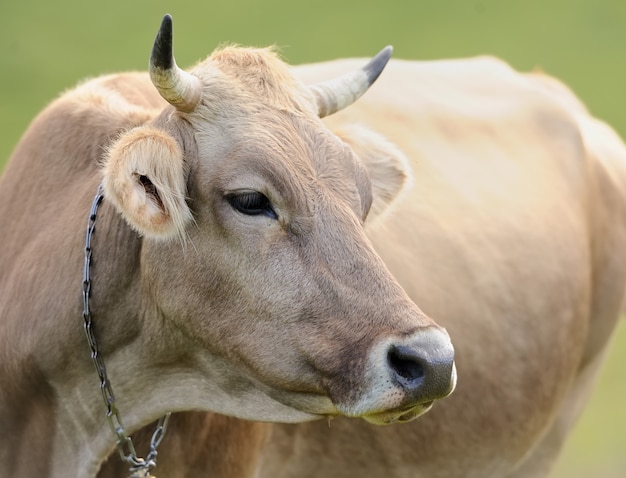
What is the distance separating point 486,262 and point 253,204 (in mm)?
2283

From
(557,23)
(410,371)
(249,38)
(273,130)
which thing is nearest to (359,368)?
(410,371)

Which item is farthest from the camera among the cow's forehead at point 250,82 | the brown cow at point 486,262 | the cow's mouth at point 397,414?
the brown cow at point 486,262

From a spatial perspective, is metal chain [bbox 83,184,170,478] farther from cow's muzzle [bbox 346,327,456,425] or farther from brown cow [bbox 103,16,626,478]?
cow's muzzle [bbox 346,327,456,425]

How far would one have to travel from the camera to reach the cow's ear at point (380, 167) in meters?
4.21

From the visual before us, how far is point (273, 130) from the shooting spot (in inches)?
142

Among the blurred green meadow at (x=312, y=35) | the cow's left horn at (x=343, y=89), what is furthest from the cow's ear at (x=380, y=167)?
the blurred green meadow at (x=312, y=35)

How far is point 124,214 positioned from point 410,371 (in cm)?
98

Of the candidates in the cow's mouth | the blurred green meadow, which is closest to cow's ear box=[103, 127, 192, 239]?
the cow's mouth

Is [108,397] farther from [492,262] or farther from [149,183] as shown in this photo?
[492,262]

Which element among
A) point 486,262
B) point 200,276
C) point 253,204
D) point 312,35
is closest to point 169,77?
point 253,204

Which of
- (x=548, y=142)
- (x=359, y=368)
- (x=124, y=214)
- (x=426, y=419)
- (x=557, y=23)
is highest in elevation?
(x=124, y=214)

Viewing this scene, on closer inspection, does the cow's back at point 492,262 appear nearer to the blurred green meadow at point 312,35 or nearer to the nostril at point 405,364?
the nostril at point 405,364

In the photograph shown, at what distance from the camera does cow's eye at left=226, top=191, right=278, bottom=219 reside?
347 centimetres

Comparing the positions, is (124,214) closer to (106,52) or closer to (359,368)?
(359,368)
